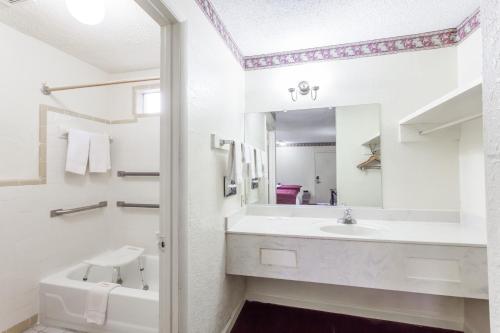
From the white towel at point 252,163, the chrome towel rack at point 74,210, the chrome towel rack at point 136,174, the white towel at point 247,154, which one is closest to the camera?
the white towel at point 247,154

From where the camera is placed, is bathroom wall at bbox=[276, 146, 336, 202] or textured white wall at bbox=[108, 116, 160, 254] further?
textured white wall at bbox=[108, 116, 160, 254]

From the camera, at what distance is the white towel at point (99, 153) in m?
2.22

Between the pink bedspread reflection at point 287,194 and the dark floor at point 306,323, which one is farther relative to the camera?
the pink bedspread reflection at point 287,194

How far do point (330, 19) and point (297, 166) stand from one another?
1.14 m

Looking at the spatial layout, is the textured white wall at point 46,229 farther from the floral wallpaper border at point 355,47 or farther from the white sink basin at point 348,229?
the white sink basin at point 348,229

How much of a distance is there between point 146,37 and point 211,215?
1485mm

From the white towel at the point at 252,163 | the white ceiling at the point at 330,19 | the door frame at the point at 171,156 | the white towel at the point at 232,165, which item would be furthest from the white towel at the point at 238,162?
the white ceiling at the point at 330,19

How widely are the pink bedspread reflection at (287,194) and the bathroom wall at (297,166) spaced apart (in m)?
0.04

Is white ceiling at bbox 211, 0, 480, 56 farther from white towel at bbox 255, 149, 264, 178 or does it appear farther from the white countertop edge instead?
the white countertop edge

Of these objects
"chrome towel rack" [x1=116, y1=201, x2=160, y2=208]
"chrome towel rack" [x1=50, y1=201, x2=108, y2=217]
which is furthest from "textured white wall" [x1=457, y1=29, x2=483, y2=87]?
"chrome towel rack" [x1=50, y1=201, x2=108, y2=217]

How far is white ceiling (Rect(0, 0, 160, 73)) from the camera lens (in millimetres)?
1543

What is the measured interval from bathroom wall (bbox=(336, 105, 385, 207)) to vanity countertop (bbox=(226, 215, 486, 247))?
0.20m

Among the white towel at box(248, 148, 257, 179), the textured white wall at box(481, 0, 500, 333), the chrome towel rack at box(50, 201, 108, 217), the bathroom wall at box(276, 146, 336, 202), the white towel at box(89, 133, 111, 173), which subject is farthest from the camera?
the white towel at box(89, 133, 111, 173)

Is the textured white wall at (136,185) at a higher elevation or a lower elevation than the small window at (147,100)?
lower
